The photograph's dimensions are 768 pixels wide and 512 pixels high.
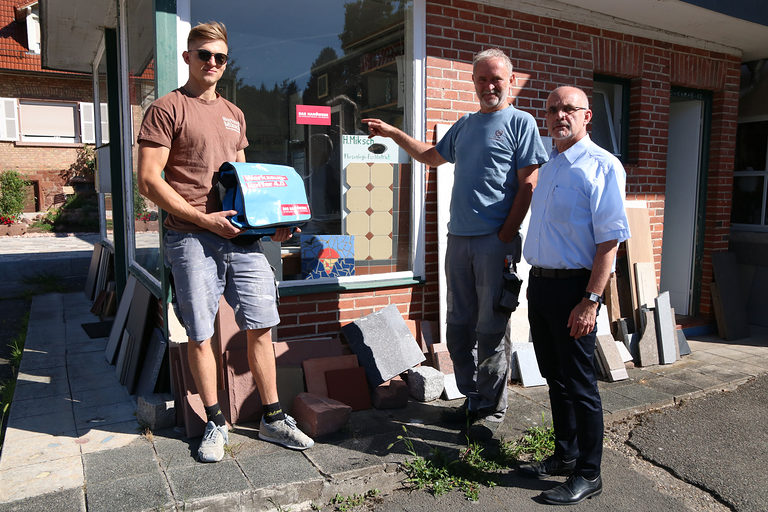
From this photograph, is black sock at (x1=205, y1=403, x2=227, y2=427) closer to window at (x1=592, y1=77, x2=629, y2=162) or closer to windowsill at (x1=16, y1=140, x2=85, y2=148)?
window at (x1=592, y1=77, x2=629, y2=162)

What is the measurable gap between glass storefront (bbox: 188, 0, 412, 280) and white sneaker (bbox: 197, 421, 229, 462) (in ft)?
4.59

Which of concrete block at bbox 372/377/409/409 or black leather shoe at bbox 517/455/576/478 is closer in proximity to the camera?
black leather shoe at bbox 517/455/576/478

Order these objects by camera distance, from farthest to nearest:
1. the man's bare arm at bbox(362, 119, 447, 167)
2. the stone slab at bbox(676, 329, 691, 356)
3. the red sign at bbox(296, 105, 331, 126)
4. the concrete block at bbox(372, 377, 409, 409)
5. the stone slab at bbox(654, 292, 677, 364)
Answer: the stone slab at bbox(676, 329, 691, 356) → the stone slab at bbox(654, 292, 677, 364) → the red sign at bbox(296, 105, 331, 126) → the concrete block at bbox(372, 377, 409, 409) → the man's bare arm at bbox(362, 119, 447, 167)

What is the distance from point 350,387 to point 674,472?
6.84 ft

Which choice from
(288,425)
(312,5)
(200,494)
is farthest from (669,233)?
(200,494)

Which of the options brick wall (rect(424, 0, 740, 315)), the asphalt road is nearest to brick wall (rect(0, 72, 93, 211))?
brick wall (rect(424, 0, 740, 315))

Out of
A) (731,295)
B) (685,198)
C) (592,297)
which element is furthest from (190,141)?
(731,295)

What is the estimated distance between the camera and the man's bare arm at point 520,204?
353 cm

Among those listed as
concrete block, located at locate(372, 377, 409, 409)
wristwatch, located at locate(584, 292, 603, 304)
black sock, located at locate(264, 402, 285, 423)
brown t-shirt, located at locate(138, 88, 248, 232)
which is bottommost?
concrete block, located at locate(372, 377, 409, 409)

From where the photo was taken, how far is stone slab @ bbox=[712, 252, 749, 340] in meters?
6.71

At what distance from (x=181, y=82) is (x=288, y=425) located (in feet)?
Answer: 7.55

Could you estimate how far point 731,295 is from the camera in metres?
6.82

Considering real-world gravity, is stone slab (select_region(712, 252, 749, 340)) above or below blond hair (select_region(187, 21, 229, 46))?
below

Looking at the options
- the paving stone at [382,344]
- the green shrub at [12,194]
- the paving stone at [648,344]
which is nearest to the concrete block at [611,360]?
the paving stone at [648,344]
